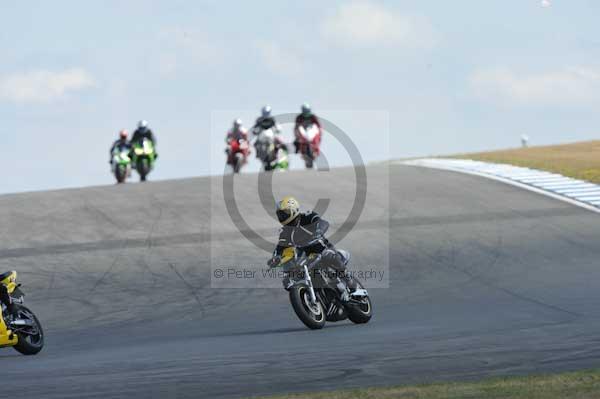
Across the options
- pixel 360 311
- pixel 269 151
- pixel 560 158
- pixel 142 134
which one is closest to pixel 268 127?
pixel 269 151

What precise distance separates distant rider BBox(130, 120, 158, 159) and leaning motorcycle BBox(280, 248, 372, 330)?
22.0 m

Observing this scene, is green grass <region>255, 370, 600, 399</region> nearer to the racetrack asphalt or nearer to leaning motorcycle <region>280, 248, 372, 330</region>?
the racetrack asphalt

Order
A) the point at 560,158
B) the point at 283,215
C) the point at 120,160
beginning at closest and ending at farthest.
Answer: the point at 283,215
the point at 120,160
the point at 560,158

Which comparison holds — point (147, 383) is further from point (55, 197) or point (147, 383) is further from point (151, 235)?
point (55, 197)

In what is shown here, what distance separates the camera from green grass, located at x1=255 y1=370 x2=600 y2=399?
7.46 meters

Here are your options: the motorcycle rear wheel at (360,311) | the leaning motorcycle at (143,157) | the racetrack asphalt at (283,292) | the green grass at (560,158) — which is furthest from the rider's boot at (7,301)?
the leaning motorcycle at (143,157)

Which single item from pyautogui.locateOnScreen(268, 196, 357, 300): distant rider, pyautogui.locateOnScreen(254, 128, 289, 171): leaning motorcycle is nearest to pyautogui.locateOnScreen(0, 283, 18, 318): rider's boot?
pyautogui.locateOnScreen(268, 196, 357, 300): distant rider

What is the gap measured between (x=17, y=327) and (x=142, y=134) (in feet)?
73.9

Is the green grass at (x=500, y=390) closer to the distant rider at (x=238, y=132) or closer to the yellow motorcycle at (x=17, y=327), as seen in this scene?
the yellow motorcycle at (x=17, y=327)

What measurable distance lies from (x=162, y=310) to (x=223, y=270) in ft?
9.71

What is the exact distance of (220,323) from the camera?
15.2 m

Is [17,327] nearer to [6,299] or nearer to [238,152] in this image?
[6,299]

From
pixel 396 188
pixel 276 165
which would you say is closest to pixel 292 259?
pixel 396 188

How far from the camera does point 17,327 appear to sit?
12.6 m
